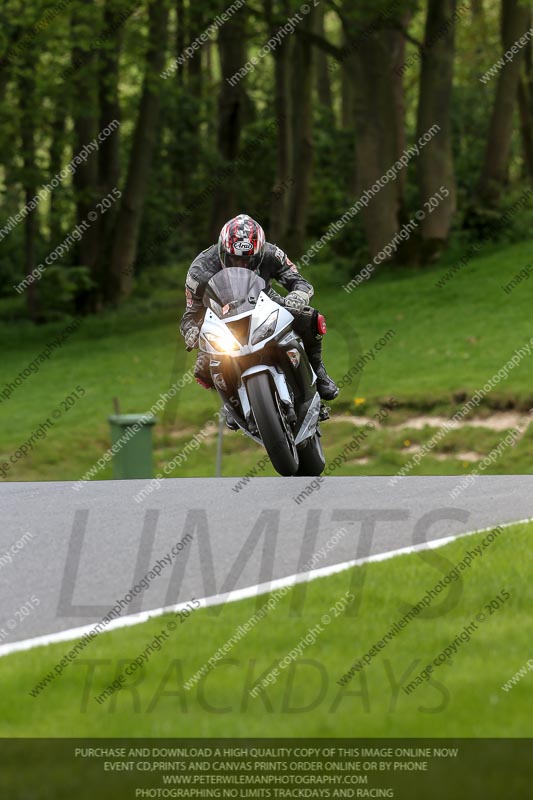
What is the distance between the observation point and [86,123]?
3503 cm

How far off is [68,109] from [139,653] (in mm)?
27759

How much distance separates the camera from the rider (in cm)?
1072

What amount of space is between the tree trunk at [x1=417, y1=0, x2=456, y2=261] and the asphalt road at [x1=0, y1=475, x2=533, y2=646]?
21526 millimetres

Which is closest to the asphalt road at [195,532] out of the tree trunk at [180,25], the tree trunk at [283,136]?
the tree trunk at [180,25]

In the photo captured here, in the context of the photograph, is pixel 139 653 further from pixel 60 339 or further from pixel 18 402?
pixel 60 339

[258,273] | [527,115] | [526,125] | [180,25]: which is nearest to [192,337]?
[258,273]

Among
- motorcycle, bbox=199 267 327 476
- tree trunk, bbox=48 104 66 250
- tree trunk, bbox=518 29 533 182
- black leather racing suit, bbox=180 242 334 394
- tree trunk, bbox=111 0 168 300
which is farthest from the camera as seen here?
tree trunk, bbox=518 29 533 182

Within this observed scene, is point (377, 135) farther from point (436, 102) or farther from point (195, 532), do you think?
point (195, 532)

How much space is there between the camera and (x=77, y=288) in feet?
112

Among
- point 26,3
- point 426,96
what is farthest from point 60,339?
point 426,96

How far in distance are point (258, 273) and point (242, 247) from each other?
1.42 feet

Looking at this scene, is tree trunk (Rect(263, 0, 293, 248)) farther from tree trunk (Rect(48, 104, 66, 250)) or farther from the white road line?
the white road line

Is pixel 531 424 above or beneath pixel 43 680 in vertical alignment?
beneath

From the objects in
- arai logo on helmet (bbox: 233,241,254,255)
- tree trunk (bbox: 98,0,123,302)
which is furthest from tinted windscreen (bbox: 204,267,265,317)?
tree trunk (bbox: 98,0,123,302)
